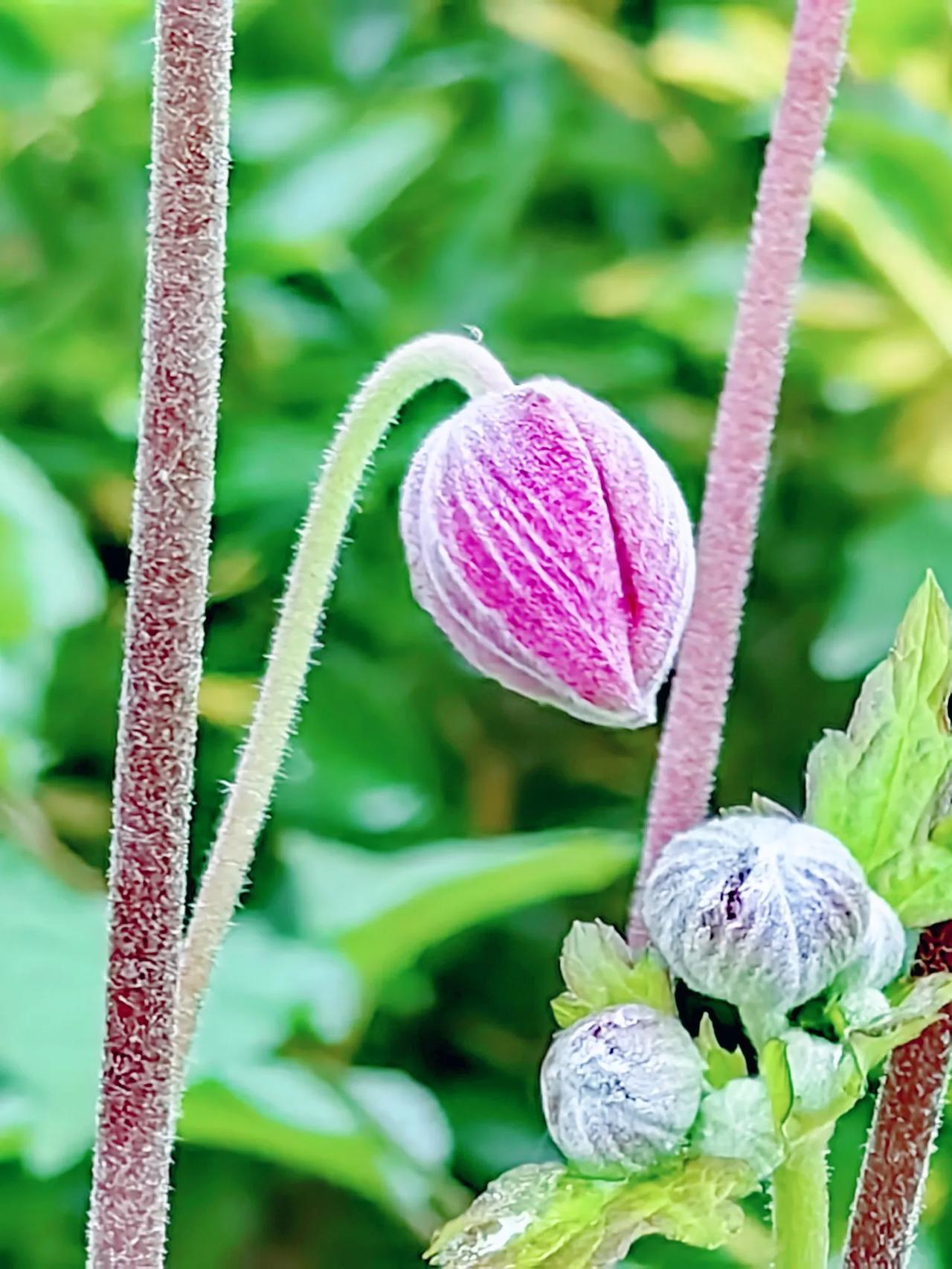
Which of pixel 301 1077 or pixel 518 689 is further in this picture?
pixel 301 1077

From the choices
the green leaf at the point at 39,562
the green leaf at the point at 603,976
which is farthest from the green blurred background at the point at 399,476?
the green leaf at the point at 603,976

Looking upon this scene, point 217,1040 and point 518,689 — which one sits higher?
point 518,689

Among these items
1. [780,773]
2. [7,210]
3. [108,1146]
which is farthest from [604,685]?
[7,210]

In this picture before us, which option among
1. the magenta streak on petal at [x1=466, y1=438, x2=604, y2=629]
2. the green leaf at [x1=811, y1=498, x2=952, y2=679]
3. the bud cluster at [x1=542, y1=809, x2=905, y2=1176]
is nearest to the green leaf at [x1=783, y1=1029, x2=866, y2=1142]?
the bud cluster at [x1=542, y1=809, x2=905, y2=1176]

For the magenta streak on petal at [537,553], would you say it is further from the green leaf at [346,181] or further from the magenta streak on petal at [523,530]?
the green leaf at [346,181]

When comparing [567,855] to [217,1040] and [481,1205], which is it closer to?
[217,1040]

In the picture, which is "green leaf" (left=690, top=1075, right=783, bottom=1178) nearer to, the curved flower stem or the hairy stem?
the hairy stem
